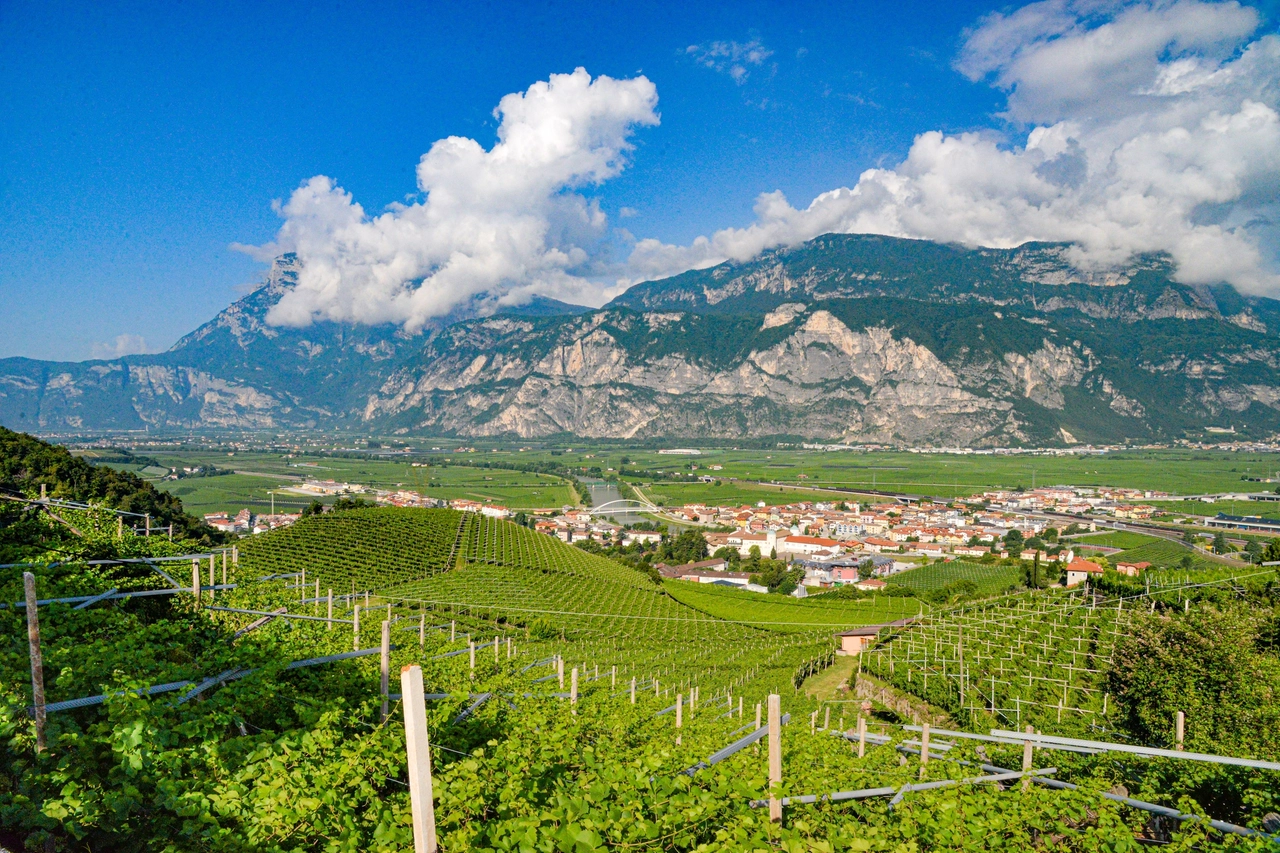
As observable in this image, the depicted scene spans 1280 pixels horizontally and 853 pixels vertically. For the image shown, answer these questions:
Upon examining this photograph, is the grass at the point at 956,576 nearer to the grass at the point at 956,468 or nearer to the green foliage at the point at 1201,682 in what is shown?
the green foliage at the point at 1201,682

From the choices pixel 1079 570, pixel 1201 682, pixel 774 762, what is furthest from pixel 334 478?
pixel 774 762

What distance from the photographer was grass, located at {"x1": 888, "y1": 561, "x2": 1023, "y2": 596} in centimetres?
4728

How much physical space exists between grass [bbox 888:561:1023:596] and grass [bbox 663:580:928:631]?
6432 millimetres

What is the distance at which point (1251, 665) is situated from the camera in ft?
39.0

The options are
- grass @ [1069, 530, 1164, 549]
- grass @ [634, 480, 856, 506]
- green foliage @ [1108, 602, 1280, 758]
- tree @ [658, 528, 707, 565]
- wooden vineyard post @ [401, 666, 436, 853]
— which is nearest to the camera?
wooden vineyard post @ [401, 666, 436, 853]

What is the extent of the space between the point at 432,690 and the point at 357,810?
2.41m

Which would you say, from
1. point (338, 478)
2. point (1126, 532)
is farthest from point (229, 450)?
point (1126, 532)

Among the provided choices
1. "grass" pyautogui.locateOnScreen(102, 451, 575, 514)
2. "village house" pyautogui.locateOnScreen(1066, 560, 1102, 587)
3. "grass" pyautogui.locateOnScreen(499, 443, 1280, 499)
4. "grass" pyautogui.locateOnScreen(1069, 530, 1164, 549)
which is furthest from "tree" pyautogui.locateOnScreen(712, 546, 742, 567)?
"grass" pyautogui.locateOnScreen(499, 443, 1280, 499)

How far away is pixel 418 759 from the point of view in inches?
93.0

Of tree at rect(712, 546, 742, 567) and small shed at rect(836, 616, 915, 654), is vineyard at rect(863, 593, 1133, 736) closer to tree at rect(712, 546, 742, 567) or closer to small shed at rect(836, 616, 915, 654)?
small shed at rect(836, 616, 915, 654)

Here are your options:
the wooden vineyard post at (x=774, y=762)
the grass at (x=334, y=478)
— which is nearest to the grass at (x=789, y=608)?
the wooden vineyard post at (x=774, y=762)

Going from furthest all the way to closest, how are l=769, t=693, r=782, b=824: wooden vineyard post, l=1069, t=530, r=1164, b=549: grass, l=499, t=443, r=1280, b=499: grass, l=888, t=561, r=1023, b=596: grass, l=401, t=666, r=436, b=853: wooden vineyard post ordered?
l=499, t=443, r=1280, b=499: grass
l=1069, t=530, r=1164, b=549: grass
l=888, t=561, r=1023, b=596: grass
l=769, t=693, r=782, b=824: wooden vineyard post
l=401, t=666, r=436, b=853: wooden vineyard post

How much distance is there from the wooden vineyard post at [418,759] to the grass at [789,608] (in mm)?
34000

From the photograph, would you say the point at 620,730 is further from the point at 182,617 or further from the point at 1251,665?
the point at 1251,665
